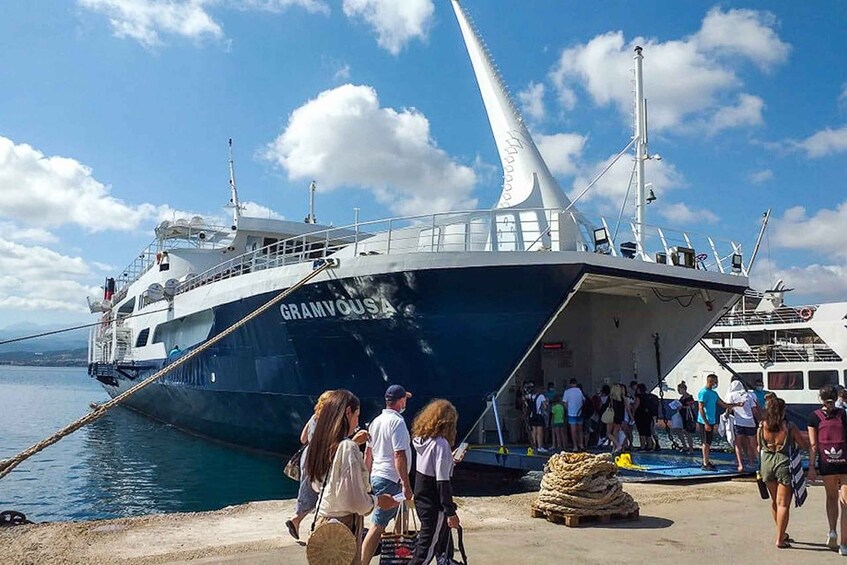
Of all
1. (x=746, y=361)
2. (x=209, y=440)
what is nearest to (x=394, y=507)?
(x=209, y=440)

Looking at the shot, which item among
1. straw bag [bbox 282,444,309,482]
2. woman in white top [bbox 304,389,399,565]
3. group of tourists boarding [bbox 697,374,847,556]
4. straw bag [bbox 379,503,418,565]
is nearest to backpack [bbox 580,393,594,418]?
group of tourists boarding [bbox 697,374,847,556]

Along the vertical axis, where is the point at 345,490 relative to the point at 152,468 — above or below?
above

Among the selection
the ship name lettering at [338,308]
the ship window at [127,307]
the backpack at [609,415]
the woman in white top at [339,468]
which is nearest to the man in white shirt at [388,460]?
the woman in white top at [339,468]

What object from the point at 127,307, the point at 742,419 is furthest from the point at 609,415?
the point at 127,307

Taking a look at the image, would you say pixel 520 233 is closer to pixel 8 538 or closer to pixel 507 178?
pixel 507 178

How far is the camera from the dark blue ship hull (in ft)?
36.1

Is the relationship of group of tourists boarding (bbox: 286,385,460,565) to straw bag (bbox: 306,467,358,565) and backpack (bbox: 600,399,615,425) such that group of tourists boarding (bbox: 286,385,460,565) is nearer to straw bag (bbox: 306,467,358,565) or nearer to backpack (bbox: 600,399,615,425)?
straw bag (bbox: 306,467,358,565)

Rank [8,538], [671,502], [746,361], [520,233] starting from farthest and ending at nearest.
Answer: [746,361], [520,233], [671,502], [8,538]

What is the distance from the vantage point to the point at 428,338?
11.2 metres

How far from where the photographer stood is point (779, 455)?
592cm

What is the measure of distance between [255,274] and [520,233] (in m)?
5.84

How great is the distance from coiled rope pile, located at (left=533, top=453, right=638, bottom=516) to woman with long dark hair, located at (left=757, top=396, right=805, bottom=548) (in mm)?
1654

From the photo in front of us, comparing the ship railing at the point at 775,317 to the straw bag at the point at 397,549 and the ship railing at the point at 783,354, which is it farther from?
the straw bag at the point at 397,549

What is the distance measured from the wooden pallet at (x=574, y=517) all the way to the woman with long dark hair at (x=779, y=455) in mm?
1641
